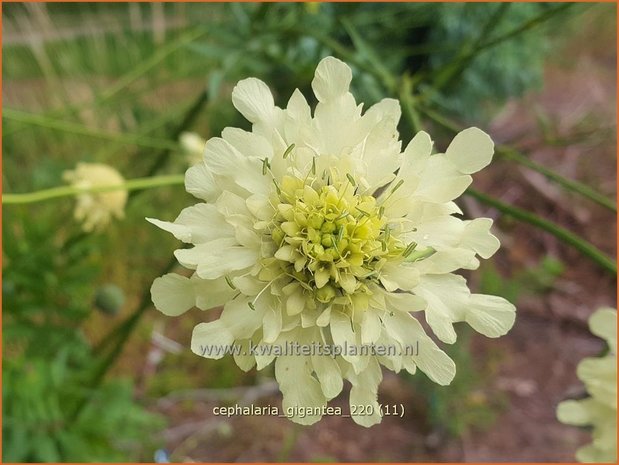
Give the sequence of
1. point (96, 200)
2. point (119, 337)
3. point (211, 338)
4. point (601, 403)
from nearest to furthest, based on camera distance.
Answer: point (211, 338), point (601, 403), point (119, 337), point (96, 200)

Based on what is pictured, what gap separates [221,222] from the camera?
17.9 inches

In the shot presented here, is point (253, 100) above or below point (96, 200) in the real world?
below

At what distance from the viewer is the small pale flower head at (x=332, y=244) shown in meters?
0.45

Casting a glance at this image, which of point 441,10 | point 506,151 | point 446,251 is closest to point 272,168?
point 446,251

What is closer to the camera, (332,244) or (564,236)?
(332,244)

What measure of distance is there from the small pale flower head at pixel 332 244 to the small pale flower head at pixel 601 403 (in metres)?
0.14

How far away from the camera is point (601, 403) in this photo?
0.55 metres

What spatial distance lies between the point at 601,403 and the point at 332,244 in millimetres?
280

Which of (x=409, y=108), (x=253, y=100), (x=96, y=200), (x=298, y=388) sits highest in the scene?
(x=96, y=200)

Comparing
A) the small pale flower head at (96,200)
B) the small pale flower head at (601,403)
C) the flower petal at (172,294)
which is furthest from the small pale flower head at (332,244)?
the small pale flower head at (96,200)

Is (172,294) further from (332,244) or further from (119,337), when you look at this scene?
(119,337)

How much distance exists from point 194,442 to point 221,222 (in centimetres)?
101

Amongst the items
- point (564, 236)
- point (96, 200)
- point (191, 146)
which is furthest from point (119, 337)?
point (564, 236)

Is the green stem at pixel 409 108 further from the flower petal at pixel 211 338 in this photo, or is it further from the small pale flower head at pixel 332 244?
the flower petal at pixel 211 338
